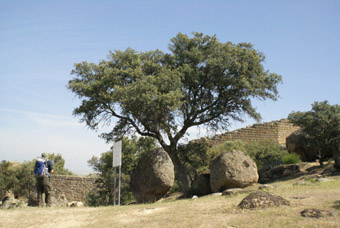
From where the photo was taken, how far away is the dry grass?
766 centimetres

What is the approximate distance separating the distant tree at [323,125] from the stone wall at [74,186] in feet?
57.8

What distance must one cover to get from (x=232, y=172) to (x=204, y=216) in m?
5.85

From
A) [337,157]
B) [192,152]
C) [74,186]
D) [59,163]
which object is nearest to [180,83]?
[192,152]

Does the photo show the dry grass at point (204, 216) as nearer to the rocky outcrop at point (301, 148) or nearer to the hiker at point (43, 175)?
the hiker at point (43, 175)

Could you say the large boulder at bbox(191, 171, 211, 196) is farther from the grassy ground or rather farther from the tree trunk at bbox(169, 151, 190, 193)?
the grassy ground

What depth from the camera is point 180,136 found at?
18.1m

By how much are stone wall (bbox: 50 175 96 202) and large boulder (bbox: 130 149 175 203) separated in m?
13.5

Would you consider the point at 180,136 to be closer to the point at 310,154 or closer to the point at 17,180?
the point at 310,154

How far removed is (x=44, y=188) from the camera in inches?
549

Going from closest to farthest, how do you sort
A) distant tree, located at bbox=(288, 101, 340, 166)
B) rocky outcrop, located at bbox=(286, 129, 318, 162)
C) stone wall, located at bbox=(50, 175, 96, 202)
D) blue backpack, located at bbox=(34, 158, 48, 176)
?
blue backpack, located at bbox=(34, 158, 48, 176)
distant tree, located at bbox=(288, 101, 340, 166)
rocky outcrop, located at bbox=(286, 129, 318, 162)
stone wall, located at bbox=(50, 175, 96, 202)

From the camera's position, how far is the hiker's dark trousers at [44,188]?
538 inches

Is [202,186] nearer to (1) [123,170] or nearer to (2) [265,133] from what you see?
(1) [123,170]

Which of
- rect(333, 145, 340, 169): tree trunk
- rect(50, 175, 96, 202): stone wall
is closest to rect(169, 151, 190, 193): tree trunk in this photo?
rect(333, 145, 340, 169): tree trunk

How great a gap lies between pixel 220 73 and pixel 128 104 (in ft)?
16.7
